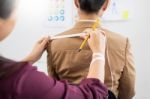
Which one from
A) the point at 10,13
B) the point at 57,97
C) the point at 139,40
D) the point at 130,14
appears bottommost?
the point at 139,40

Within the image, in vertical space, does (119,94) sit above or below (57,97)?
below

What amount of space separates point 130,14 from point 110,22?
18 centimetres

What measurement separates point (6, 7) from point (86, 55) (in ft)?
2.43

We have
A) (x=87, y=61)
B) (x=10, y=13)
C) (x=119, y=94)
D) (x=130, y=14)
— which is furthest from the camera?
(x=130, y=14)

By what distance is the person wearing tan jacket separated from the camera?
1.55 metres

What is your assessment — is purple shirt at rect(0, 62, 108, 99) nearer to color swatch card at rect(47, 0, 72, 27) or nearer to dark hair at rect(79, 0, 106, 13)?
dark hair at rect(79, 0, 106, 13)

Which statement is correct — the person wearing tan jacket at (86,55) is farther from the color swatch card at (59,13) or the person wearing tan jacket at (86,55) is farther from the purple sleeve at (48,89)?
the color swatch card at (59,13)

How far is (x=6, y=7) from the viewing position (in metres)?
0.86

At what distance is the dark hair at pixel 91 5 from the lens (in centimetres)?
153

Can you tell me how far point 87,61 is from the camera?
1.54 m

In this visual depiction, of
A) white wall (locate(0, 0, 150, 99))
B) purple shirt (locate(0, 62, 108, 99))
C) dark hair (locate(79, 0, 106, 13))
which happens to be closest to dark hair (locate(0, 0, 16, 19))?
purple shirt (locate(0, 62, 108, 99))

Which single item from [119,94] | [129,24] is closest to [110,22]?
[129,24]

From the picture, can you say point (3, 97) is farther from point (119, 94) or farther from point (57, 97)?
point (119, 94)

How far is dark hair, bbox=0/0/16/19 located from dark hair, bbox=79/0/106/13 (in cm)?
68
